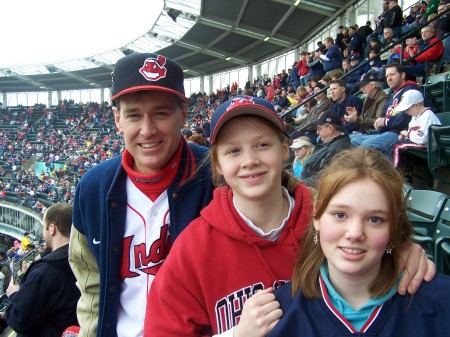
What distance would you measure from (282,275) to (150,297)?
0.45m

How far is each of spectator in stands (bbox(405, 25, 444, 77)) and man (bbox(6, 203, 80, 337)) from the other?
6.21m

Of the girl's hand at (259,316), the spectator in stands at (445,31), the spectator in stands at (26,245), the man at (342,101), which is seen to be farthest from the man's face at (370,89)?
the spectator in stands at (26,245)

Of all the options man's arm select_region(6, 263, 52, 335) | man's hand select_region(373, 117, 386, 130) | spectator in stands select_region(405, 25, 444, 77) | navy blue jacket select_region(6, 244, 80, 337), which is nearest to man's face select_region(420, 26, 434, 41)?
spectator in stands select_region(405, 25, 444, 77)

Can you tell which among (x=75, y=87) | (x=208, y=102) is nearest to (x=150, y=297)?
(x=208, y=102)

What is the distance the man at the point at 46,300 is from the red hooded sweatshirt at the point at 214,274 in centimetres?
145

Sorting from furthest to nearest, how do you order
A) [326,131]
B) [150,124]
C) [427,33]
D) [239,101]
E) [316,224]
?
[427,33], [326,131], [150,124], [239,101], [316,224]

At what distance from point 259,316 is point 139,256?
1.97 feet

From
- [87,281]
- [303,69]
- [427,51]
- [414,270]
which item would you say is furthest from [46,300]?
[303,69]

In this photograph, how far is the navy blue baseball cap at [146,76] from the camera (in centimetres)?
145

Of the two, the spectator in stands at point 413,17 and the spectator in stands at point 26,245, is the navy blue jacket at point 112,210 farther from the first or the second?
the spectator in stands at point 26,245

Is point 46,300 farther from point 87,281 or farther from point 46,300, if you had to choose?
point 87,281

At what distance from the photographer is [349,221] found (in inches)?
45.1

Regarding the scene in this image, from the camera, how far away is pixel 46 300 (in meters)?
2.47

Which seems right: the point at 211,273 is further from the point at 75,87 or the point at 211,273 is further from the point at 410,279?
the point at 75,87
